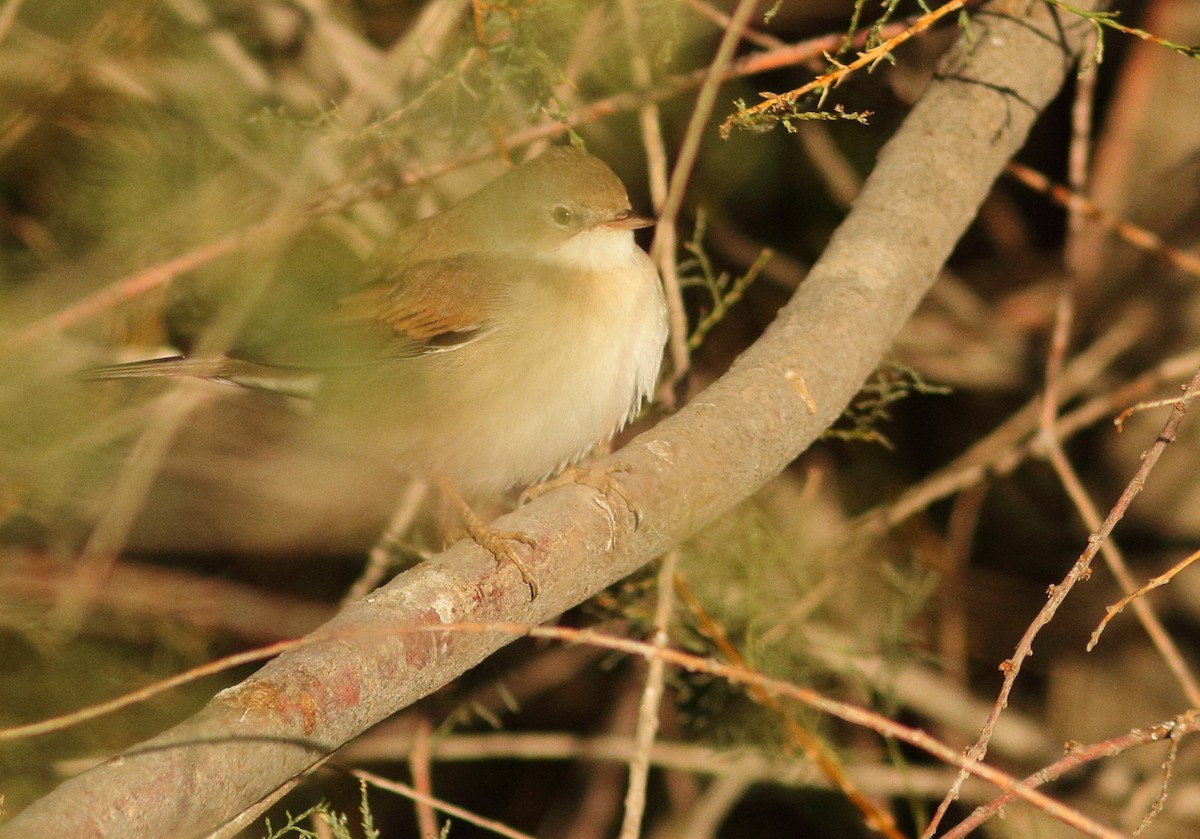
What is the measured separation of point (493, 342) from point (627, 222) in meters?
0.53

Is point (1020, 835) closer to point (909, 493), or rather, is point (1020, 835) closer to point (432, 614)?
point (909, 493)

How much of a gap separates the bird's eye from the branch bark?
838mm

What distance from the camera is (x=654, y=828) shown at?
17.8 feet

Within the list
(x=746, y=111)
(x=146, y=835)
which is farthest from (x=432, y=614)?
(x=746, y=111)

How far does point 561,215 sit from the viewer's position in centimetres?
362

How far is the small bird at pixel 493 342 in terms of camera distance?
3.35 meters

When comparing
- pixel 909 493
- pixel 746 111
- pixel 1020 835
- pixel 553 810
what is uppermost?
pixel 746 111

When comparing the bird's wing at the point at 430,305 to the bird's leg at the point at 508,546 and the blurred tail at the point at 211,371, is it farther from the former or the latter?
the bird's leg at the point at 508,546

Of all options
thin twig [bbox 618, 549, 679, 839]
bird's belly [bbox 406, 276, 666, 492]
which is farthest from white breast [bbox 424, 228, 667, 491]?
thin twig [bbox 618, 549, 679, 839]

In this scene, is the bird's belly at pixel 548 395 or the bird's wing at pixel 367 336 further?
the bird's wing at pixel 367 336

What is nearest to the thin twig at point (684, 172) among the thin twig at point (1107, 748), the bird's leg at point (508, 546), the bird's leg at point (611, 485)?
the bird's leg at point (611, 485)

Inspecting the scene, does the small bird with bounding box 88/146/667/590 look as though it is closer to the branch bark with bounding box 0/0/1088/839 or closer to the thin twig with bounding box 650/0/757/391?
the thin twig with bounding box 650/0/757/391

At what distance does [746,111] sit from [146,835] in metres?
1.71

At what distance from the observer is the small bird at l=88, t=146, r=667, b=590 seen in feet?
11.0
